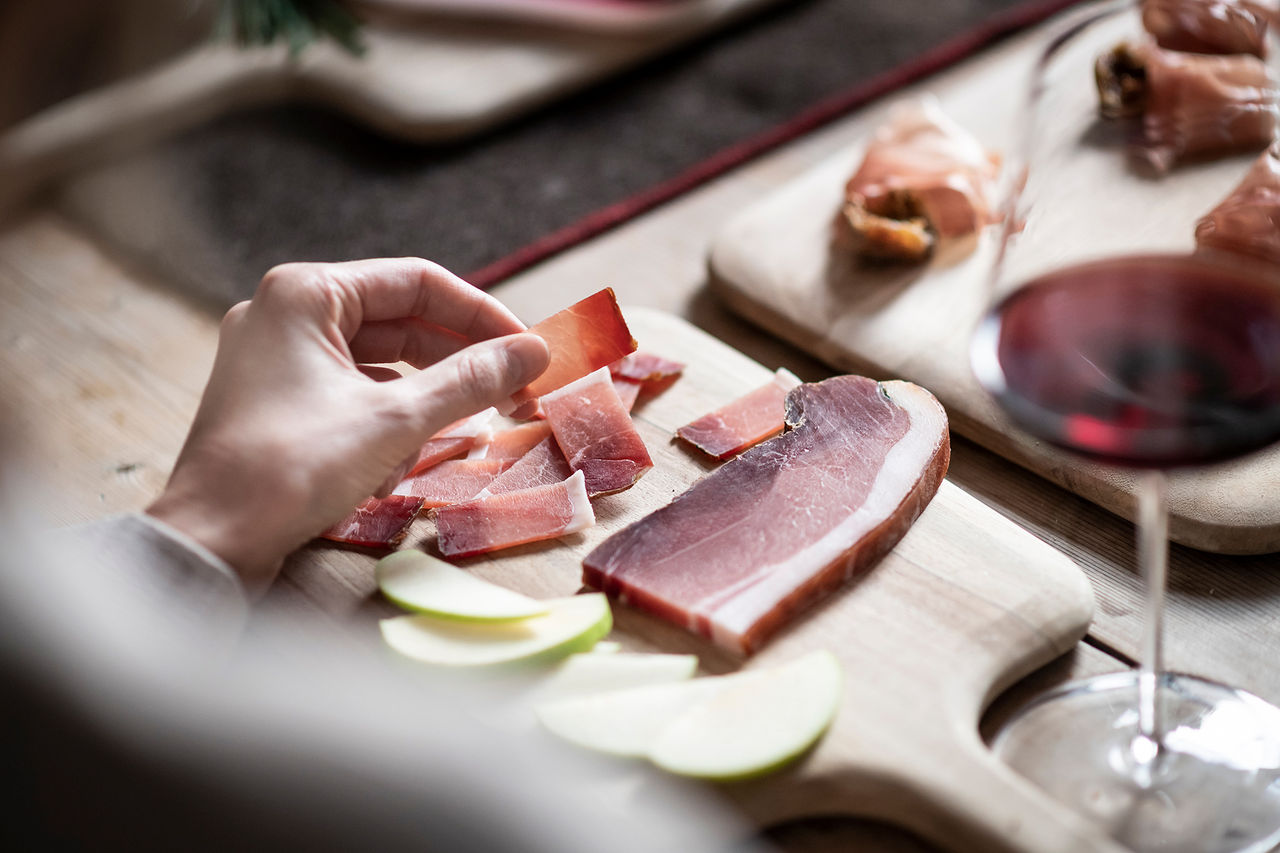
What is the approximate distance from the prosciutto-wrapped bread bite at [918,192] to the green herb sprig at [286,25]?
106 cm

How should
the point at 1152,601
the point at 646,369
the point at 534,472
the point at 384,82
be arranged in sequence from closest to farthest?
the point at 1152,601, the point at 534,472, the point at 646,369, the point at 384,82

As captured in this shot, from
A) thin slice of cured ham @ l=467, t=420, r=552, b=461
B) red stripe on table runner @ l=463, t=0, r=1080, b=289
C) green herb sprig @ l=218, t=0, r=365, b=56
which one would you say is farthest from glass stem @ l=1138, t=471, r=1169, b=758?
green herb sprig @ l=218, t=0, r=365, b=56

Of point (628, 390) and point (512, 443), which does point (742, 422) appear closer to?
point (628, 390)

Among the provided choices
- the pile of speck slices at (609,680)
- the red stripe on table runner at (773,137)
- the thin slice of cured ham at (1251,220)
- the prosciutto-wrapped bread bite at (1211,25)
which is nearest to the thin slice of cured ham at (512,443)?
the pile of speck slices at (609,680)

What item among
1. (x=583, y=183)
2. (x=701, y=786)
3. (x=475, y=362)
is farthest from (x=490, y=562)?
(x=583, y=183)

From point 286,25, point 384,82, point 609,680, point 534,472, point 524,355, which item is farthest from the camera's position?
point 286,25

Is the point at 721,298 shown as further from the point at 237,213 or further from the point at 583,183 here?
the point at 237,213

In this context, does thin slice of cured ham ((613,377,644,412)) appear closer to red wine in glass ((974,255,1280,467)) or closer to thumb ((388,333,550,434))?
thumb ((388,333,550,434))

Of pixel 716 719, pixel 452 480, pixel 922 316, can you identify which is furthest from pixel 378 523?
pixel 922 316

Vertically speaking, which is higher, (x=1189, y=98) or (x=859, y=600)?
(x=1189, y=98)

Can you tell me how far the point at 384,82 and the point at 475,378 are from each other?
3.81 feet

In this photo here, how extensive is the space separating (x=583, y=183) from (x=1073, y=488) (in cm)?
97

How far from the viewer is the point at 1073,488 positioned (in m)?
1.19

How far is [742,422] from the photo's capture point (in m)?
1.20
